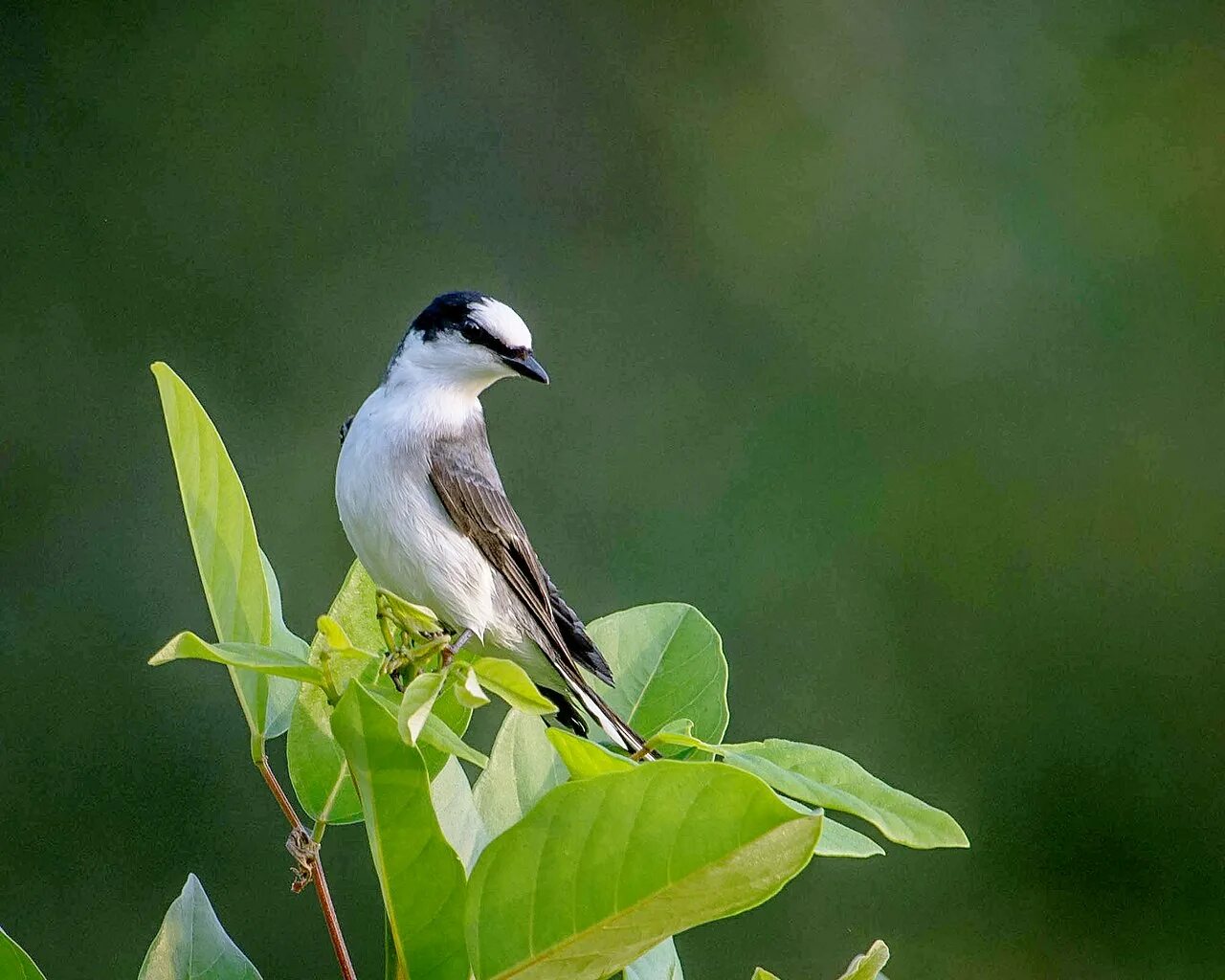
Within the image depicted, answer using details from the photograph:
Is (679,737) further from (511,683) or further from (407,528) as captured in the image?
(407,528)

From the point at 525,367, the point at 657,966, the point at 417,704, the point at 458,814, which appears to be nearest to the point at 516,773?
the point at 458,814

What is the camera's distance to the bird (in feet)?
5.24

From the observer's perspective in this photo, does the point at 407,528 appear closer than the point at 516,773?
No

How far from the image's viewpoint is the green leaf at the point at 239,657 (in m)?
0.75

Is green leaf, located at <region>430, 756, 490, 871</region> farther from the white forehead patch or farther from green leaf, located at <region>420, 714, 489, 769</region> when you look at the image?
the white forehead patch

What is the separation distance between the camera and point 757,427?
204 inches

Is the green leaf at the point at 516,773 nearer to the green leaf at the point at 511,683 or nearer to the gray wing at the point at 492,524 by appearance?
the green leaf at the point at 511,683

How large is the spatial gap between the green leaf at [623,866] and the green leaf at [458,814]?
19 centimetres

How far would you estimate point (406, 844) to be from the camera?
0.83 meters

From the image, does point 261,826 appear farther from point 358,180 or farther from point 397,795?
point 397,795

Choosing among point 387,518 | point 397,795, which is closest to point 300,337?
point 387,518

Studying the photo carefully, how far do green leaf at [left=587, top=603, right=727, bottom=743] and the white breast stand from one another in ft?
1.29

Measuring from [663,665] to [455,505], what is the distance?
54cm

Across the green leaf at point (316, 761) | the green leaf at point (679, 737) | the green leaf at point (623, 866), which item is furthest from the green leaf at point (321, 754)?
the green leaf at point (623, 866)
